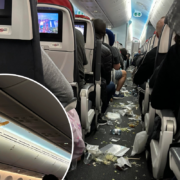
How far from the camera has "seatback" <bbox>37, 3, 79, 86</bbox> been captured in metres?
1.59

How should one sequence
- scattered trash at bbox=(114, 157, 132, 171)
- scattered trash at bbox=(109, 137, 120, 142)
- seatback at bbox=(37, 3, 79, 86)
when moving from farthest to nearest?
scattered trash at bbox=(109, 137, 120, 142) < scattered trash at bbox=(114, 157, 132, 171) < seatback at bbox=(37, 3, 79, 86)

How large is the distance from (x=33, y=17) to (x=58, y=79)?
0.30 m

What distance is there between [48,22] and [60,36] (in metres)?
0.16

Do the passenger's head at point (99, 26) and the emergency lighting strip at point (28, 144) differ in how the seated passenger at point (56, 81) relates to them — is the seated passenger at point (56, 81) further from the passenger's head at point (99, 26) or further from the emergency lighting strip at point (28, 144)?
the passenger's head at point (99, 26)

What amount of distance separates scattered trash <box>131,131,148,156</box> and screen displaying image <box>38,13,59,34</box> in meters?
1.46

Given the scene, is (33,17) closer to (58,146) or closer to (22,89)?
(22,89)

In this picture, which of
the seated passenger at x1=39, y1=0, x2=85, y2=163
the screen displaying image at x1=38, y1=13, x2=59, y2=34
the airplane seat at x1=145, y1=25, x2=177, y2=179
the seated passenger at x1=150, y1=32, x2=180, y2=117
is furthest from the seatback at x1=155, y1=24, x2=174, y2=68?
the seated passenger at x1=39, y1=0, x2=85, y2=163

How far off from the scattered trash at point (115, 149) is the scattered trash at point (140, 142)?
0.47 feet

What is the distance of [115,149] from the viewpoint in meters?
2.39

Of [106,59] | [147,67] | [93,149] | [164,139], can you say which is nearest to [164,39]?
[147,67]

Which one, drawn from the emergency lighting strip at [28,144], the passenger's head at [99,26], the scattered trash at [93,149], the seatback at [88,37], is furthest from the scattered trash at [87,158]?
the passenger's head at [99,26]

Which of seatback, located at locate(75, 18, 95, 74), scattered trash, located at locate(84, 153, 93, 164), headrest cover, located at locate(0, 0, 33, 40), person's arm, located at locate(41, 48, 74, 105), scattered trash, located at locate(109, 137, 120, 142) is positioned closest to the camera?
headrest cover, located at locate(0, 0, 33, 40)

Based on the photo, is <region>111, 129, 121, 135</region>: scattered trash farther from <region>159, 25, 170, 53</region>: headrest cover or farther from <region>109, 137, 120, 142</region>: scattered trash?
<region>159, 25, 170, 53</region>: headrest cover

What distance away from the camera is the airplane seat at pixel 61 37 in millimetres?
1587
